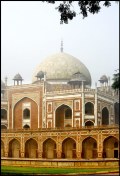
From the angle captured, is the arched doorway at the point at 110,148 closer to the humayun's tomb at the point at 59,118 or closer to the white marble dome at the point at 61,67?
the humayun's tomb at the point at 59,118

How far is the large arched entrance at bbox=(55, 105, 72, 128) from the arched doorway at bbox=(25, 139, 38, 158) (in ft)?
15.9

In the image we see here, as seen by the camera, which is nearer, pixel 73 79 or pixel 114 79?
pixel 114 79

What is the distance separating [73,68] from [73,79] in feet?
13.8

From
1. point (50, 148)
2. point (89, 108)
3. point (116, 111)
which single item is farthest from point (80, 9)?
point (116, 111)

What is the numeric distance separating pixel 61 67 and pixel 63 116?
8.81 meters

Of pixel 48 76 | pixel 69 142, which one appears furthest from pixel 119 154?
pixel 48 76

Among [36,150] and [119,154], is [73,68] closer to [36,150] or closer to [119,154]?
[36,150]

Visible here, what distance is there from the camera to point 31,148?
39469mm

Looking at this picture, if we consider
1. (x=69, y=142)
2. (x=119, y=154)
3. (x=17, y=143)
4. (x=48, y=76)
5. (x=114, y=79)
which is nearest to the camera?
(x=114, y=79)

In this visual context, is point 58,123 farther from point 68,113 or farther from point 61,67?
point 61,67

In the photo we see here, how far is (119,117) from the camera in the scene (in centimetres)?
4869

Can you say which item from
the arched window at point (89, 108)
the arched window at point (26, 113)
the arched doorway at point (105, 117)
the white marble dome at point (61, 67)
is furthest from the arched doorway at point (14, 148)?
the white marble dome at point (61, 67)

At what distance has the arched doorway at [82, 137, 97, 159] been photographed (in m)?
36.0

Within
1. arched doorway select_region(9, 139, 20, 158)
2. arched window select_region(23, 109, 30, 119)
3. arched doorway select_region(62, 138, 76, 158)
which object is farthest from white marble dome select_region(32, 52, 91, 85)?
arched doorway select_region(62, 138, 76, 158)
